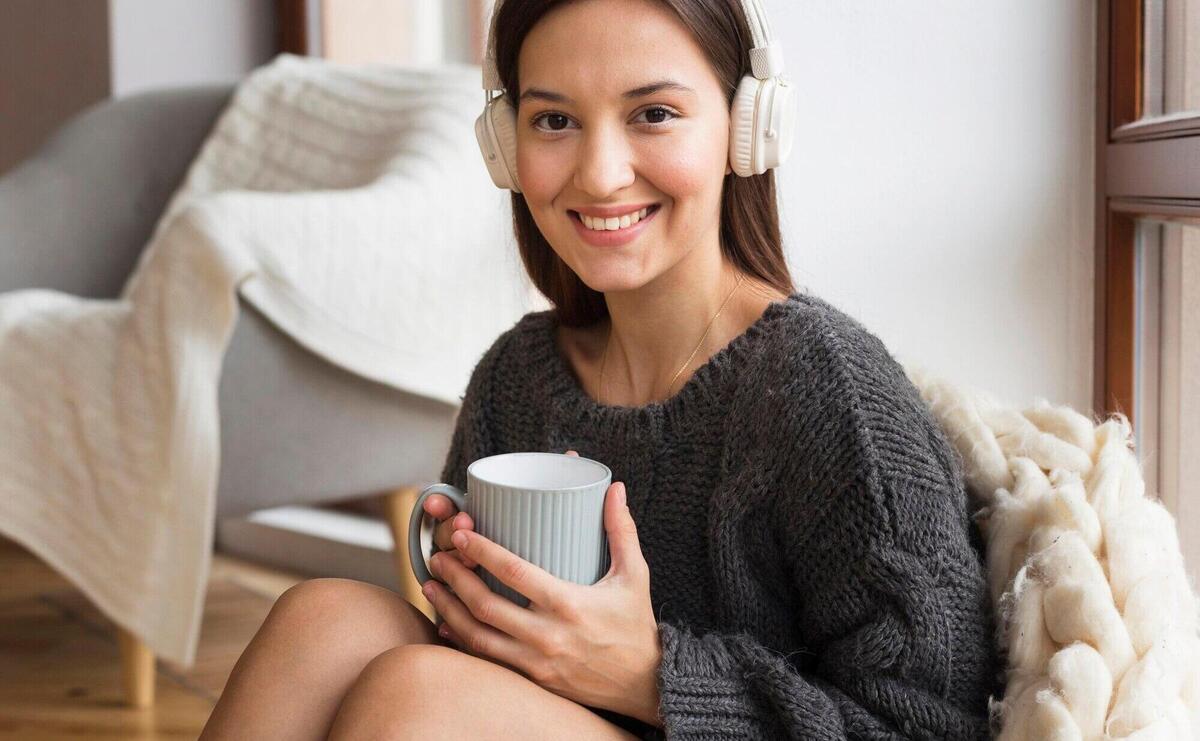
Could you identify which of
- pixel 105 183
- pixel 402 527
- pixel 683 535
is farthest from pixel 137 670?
pixel 683 535

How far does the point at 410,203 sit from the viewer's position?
6.44 feet

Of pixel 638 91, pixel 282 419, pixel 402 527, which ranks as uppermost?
pixel 638 91

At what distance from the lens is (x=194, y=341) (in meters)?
1.76

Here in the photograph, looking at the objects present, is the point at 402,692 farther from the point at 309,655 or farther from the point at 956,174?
the point at 956,174

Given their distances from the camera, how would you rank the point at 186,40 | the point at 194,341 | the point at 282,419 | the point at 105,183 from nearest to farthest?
the point at 194,341 → the point at 282,419 → the point at 105,183 → the point at 186,40

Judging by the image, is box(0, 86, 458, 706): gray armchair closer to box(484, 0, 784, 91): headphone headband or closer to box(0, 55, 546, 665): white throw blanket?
box(0, 55, 546, 665): white throw blanket

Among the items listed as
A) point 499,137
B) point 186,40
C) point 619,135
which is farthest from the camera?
point 186,40

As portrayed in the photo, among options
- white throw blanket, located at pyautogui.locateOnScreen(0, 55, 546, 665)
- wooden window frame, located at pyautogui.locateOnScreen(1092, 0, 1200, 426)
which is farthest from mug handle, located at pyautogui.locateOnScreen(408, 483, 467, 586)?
white throw blanket, located at pyautogui.locateOnScreen(0, 55, 546, 665)

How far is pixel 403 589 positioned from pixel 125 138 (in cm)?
121

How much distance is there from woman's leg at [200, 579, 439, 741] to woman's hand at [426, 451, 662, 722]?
0.07 m

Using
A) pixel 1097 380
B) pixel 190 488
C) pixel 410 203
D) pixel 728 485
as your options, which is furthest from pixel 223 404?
pixel 1097 380

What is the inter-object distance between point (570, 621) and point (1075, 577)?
0.35 m

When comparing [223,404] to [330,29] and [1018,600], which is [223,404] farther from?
[330,29]

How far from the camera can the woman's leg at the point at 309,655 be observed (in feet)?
3.01
